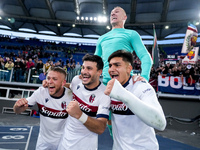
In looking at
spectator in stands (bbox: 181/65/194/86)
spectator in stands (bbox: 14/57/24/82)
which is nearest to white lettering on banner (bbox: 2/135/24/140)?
spectator in stands (bbox: 14/57/24/82)

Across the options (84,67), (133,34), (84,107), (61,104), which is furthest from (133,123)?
(133,34)

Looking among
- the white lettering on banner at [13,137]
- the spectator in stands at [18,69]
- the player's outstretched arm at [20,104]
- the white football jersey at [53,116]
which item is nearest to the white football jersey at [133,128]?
the white football jersey at [53,116]

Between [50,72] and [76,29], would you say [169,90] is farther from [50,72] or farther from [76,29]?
[76,29]

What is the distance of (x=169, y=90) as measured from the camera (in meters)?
9.94

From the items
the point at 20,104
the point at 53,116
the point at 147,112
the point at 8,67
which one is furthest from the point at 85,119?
the point at 8,67

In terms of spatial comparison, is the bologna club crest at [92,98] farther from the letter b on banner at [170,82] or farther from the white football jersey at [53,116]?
the letter b on banner at [170,82]

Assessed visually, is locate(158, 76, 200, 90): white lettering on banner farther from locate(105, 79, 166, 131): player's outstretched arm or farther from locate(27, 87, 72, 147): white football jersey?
locate(105, 79, 166, 131): player's outstretched arm

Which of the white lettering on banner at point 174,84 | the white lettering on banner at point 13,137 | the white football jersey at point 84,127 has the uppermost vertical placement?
the white lettering on banner at point 174,84

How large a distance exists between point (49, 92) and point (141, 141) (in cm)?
149

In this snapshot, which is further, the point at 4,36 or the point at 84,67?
the point at 4,36

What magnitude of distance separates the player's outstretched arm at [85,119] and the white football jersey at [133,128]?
6.8 inches

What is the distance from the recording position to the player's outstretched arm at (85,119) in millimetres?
1609

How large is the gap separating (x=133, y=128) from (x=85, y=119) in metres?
0.49

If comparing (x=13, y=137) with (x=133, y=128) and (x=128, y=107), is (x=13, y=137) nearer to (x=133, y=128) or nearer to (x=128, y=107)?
(x=133, y=128)
